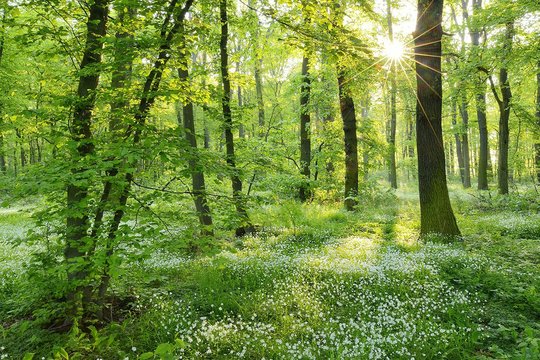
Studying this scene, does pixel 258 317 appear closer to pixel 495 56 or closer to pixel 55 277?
pixel 55 277

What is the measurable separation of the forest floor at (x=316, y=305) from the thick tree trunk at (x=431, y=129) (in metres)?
0.98

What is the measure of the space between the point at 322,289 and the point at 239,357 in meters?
2.26

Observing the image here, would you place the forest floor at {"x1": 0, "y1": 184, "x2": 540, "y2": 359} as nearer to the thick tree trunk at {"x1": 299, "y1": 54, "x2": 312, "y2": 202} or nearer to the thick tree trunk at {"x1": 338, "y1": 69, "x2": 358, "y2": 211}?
the thick tree trunk at {"x1": 338, "y1": 69, "x2": 358, "y2": 211}

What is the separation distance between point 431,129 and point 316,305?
6638 millimetres

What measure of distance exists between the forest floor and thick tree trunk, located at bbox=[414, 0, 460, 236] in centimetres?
98

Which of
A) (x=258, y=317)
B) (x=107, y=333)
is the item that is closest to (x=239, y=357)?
(x=258, y=317)

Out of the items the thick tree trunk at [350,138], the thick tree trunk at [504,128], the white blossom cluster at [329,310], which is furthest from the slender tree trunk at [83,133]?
the thick tree trunk at [504,128]

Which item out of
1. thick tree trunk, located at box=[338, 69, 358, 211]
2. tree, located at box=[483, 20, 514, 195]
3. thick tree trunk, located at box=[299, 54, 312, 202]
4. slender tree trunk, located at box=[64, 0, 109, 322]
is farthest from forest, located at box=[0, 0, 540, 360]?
tree, located at box=[483, 20, 514, 195]

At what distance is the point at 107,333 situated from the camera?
4.95 metres

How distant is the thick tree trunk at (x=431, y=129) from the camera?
945cm

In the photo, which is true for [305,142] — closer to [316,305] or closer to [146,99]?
[316,305]

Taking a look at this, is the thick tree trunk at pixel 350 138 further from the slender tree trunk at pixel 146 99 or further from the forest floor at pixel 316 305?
the slender tree trunk at pixel 146 99

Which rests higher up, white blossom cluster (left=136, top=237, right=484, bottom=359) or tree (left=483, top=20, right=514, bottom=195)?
tree (left=483, top=20, right=514, bottom=195)

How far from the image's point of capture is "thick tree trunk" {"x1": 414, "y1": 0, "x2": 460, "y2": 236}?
31.0 ft
